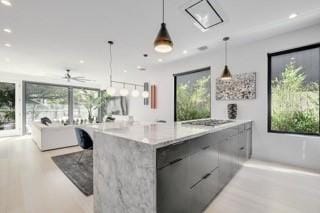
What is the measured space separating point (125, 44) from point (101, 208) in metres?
3.55

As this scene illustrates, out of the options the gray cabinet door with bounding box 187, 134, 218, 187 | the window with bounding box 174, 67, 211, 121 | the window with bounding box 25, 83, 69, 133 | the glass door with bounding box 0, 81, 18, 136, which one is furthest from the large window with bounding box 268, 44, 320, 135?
the glass door with bounding box 0, 81, 18, 136

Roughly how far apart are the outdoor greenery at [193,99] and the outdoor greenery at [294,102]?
5.58ft

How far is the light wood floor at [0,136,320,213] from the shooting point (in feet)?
6.56

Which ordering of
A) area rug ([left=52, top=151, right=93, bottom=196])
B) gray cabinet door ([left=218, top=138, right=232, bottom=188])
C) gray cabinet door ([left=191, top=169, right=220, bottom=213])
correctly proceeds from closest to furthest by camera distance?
gray cabinet door ([left=191, top=169, right=220, bottom=213]), gray cabinet door ([left=218, top=138, right=232, bottom=188]), area rug ([left=52, top=151, right=93, bottom=196])

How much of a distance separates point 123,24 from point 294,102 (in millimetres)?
4106

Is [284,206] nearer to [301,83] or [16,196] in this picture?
[301,83]

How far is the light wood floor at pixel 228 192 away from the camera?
2000 millimetres

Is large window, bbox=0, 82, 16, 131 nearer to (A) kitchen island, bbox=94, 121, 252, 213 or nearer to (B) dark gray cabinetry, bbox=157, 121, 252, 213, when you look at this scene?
(A) kitchen island, bbox=94, 121, 252, 213

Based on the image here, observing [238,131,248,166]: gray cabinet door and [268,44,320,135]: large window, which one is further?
[268,44,320,135]: large window

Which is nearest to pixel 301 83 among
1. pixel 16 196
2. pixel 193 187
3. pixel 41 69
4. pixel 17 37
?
pixel 193 187

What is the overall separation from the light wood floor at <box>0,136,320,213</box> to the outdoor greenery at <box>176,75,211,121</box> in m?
2.08

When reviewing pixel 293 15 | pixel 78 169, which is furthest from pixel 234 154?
pixel 78 169

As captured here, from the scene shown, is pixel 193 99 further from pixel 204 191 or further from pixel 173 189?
pixel 173 189

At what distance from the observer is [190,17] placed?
2.79m
